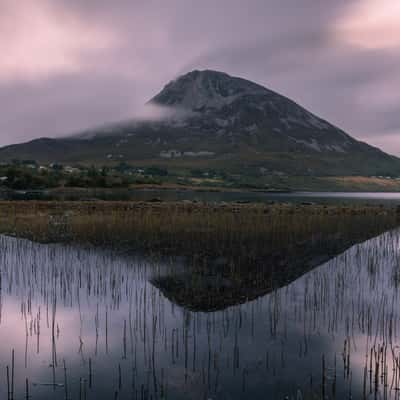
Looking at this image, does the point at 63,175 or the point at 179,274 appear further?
the point at 63,175

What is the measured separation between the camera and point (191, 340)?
1490cm

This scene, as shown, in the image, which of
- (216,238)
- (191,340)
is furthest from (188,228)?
(191,340)

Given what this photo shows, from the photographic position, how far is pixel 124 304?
18875 millimetres

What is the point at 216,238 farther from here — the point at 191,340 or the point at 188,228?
the point at 191,340

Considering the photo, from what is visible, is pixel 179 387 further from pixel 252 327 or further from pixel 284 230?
pixel 284 230

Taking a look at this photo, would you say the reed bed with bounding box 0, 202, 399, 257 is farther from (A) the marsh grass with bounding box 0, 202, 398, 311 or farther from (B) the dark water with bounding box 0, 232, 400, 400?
(B) the dark water with bounding box 0, 232, 400, 400

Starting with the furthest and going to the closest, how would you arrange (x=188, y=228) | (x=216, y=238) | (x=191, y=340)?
(x=188, y=228)
(x=216, y=238)
(x=191, y=340)

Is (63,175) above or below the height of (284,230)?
above

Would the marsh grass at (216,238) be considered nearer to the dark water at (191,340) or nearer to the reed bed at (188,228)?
the reed bed at (188,228)

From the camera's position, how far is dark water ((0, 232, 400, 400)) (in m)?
11.6

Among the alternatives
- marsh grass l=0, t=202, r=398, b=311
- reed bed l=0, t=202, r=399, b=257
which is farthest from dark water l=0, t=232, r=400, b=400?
reed bed l=0, t=202, r=399, b=257

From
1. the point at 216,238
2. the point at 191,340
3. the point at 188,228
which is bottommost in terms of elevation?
the point at 191,340

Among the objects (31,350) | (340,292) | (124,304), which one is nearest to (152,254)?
(124,304)

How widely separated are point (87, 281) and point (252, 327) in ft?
35.9
